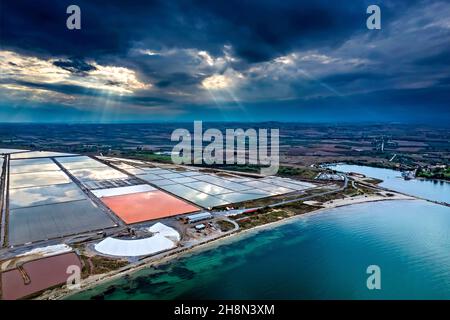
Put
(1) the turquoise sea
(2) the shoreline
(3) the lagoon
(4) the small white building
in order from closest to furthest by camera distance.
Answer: (2) the shoreline → (1) the turquoise sea → (4) the small white building → (3) the lagoon

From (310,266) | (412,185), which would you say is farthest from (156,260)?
(412,185)

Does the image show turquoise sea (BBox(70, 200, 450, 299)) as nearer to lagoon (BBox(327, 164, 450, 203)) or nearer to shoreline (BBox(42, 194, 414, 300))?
shoreline (BBox(42, 194, 414, 300))

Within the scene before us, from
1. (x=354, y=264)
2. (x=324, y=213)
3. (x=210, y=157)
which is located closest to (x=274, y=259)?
(x=354, y=264)

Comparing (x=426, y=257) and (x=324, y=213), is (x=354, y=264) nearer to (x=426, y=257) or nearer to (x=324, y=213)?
(x=426, y=257)

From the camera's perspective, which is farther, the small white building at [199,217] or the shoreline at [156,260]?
the small white building at [199,217]

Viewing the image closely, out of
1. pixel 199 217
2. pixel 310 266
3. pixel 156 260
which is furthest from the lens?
pixel 199 217

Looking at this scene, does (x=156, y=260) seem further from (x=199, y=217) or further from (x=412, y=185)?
(x=412, y=185)

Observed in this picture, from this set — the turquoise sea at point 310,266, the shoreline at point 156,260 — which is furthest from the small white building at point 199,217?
the turquoise sea at point 310,266

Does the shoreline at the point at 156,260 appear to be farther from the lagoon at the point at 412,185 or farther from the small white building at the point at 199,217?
the lagoon at the point at 412,185

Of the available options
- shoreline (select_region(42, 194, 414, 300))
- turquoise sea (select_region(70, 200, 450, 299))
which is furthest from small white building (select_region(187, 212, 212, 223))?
turquoise sea (select_region(70, 200, 450, 299))

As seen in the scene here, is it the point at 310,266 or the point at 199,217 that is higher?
the point at 199,217
